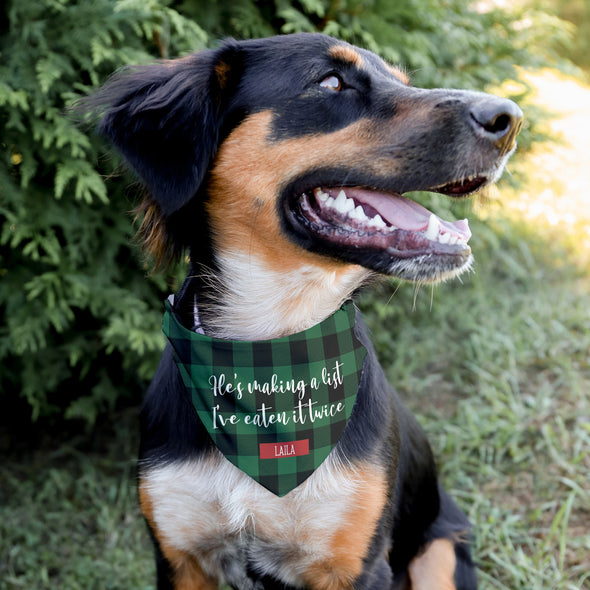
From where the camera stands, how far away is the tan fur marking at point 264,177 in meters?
2.32

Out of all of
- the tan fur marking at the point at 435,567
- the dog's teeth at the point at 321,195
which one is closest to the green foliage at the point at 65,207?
the dog's teeth at the point at 321,195

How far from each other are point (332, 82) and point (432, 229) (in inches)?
26.0

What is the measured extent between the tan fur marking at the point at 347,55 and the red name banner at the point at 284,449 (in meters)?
1.42

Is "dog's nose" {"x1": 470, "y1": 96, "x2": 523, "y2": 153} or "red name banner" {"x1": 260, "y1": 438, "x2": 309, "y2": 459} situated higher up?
"dog's nose" {"x1": 470, "y1": 96, "x2": 523, "y2": 153}

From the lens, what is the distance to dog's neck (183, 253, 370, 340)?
255 centimetres

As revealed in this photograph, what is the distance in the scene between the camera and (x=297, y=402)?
8.31ft

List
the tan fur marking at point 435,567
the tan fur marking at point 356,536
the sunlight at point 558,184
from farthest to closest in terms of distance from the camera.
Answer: the sunlight at point 558,184
the tan fur marking at point 435,567
the tan fur marking at point 356,536

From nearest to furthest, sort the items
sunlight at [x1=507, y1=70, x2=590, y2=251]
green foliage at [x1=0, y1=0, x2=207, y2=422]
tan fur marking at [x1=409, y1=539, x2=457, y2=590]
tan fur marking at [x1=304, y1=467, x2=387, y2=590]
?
tan fur marking at [x1=304, y1=467, x2=387, y2=590], tan fur marking at [x1=409, y1=539, x2=457, y2=590], green foliage at [x1=0, y1=0, x2=207, y2=422], sunlight at [x1=507, y1=70, x2=590, y2=251]

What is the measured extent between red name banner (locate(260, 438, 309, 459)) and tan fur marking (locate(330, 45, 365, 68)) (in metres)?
1.42

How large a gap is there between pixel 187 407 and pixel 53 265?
1.85 metres

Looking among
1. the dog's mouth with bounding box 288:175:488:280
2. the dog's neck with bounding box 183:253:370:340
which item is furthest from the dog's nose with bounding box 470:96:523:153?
the dog's neck with bounding box 183:253:370:340

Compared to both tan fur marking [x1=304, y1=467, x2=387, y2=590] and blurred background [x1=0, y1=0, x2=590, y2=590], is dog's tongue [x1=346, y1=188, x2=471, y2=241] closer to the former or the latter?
blurred background [x1=0, y1=0, x2=590, y2=590]

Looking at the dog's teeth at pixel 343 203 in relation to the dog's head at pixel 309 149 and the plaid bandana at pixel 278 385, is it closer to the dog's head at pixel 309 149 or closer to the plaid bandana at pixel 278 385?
the dog's head at pixel 309 149

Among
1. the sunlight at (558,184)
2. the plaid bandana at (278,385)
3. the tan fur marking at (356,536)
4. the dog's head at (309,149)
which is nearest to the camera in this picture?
the dog's head at (309,149)
